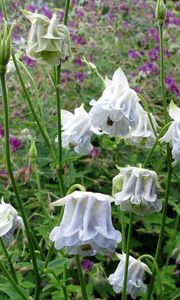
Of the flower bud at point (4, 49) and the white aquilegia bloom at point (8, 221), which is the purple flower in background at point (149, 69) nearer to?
the white aquilegia bloom at point (8, 221)

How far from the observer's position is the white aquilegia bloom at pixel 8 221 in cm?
141

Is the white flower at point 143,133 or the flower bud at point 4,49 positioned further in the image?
the white flower at point 143,133


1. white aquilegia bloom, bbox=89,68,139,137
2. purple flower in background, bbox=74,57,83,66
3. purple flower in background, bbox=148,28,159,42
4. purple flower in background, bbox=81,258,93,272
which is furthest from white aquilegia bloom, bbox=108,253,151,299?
purple flower in background, bbox=148,28,159,42

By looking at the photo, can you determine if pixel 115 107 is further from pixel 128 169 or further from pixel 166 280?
pixel 166 280

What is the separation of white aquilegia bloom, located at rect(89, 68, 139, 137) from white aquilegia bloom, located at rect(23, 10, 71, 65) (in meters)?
0.13

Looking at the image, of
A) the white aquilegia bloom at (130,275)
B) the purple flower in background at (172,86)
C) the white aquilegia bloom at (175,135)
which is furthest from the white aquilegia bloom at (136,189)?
the purple flower in background at (172,86)

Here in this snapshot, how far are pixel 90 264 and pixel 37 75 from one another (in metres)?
1.37

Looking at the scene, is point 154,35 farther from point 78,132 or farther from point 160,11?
point 78,132

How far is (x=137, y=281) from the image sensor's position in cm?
170

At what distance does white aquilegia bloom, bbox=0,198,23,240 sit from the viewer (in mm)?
1413

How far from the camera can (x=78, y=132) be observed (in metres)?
1.64

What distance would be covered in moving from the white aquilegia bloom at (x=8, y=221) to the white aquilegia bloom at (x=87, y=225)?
168mm

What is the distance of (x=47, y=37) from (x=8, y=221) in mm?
425

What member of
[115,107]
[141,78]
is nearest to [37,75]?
[141,78]
